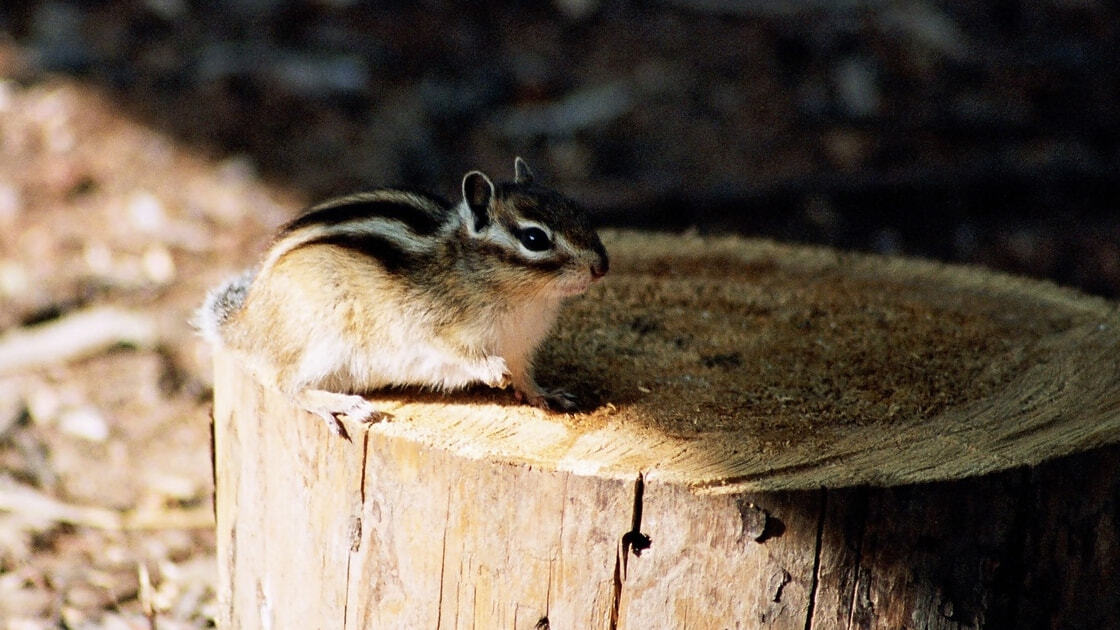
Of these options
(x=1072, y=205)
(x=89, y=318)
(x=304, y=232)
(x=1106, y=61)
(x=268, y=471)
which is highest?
(x=1106, y=61)

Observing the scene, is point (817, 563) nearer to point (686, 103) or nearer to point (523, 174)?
point (523, 174)

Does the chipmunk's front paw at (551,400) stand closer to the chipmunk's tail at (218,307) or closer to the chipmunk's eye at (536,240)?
the chipmunk's eye at (536,240)

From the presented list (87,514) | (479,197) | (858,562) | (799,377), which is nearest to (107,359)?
(87,514)

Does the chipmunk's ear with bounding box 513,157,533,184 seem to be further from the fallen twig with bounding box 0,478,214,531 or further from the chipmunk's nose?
the fallen twig with bounding box 0,478,214,531

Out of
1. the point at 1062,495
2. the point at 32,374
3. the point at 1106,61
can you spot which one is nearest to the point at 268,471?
the point at 1062,495

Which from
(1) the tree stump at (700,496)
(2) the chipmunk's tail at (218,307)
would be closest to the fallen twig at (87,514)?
(1) the tree stump at (700,496)

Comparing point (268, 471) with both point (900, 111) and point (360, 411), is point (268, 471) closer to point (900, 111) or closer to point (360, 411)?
point (360, 411)
